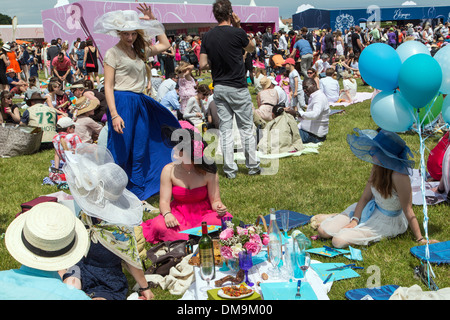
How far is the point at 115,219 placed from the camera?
3.07m

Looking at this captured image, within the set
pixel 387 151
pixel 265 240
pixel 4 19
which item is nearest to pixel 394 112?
pixel 387 151

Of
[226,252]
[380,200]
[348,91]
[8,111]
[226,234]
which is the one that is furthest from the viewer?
[348,91]

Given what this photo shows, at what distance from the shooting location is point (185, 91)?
9.40m

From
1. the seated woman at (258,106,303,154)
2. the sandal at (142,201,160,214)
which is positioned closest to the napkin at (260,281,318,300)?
the sandal at (142,201,160,214)

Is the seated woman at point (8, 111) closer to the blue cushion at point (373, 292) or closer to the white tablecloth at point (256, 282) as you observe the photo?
the white tablecloth at point (256, 282)

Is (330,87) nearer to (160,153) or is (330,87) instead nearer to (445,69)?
(160,153)

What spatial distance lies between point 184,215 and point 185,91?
204 inches

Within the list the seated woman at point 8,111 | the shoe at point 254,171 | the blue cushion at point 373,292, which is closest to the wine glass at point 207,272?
the blue cushion at point 373,292

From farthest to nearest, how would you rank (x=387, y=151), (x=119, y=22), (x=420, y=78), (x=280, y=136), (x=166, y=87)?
(x=166, y=87) → (x=280, y=136) → (x=119, y=22) → (x=387, y=151) → (x=420, y=78)

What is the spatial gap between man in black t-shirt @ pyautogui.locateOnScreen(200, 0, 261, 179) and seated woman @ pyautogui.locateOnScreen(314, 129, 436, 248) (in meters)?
2.11

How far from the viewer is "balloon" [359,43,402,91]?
358 cm

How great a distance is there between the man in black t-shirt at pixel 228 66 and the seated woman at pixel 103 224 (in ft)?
9.55

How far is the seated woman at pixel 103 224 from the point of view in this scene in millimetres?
3002
